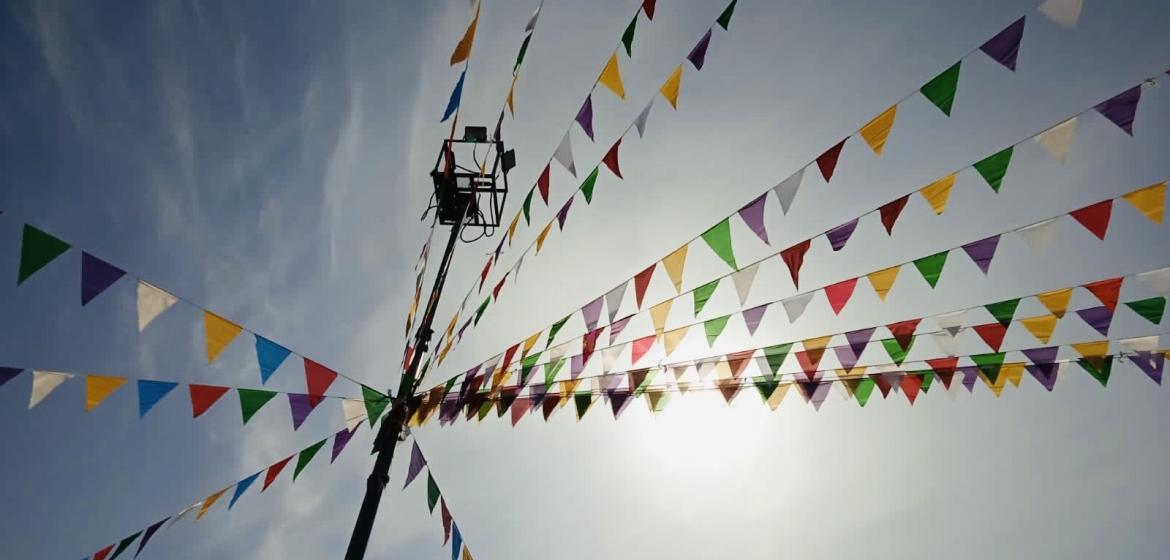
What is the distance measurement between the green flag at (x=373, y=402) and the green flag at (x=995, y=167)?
5.80 metres

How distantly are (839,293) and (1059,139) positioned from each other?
6.78 ft

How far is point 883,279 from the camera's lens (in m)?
4.97

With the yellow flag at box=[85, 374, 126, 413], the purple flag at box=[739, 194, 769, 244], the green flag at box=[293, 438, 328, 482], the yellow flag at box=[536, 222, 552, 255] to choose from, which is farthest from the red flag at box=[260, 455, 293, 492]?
the purple flag at box=[739, 194, 769, 244]

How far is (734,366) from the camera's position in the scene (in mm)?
5680

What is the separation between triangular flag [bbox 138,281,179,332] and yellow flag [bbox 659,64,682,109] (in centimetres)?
464

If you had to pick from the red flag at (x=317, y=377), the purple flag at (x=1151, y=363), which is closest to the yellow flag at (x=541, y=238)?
the red flag at (x=317, y=377)

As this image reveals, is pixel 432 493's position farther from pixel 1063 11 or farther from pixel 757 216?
pixel 1063 11

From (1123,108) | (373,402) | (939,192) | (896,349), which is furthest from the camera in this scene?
(896,349)

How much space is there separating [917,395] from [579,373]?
402 centimetres

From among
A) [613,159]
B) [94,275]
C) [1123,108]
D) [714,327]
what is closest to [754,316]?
[714,327]

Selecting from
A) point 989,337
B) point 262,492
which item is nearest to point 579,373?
point 262,492

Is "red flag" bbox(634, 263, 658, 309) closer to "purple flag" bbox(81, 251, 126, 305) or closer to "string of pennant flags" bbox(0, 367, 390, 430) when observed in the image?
"string of pennant flags" bbox(0, 367, 390, 430)

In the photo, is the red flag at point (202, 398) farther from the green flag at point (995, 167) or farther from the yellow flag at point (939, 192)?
the green flag at point (995, 167)

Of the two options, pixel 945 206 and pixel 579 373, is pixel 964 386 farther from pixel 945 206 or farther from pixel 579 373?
pixel 579 373
